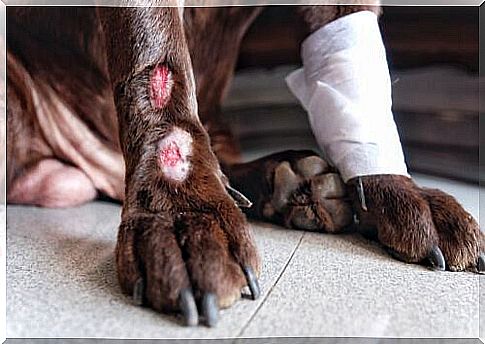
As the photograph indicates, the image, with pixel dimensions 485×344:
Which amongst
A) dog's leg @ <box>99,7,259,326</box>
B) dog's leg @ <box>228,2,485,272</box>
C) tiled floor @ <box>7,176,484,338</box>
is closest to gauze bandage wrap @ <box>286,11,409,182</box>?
dog's leg @ <box>228,2,485,272</box>

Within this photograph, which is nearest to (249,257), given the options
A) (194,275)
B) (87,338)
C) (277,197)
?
(194,275)

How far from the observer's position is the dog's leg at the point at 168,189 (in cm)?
82

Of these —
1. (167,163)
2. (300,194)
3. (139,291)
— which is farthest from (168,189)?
(300,194)

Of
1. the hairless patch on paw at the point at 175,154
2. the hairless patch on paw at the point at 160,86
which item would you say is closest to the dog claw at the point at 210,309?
the hairless patch on paw at the point at 175,154

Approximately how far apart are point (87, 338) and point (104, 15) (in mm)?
485

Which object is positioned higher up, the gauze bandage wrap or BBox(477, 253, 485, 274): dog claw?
the gauze bandage wrap

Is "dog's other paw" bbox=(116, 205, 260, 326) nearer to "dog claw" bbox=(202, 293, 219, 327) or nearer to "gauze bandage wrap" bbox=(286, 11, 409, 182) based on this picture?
"dog claw" bbox=(202, 293, 219, 327)

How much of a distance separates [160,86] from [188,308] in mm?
340

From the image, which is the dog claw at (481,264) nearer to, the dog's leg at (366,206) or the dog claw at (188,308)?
the dog's leg at (366,206)

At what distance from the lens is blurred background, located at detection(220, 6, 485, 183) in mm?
1540

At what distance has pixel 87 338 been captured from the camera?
2.59 ft

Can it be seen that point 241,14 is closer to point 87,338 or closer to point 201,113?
point 201,113

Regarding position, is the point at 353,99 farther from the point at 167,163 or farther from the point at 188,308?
the point at 188,308

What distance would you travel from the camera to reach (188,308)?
799mm
